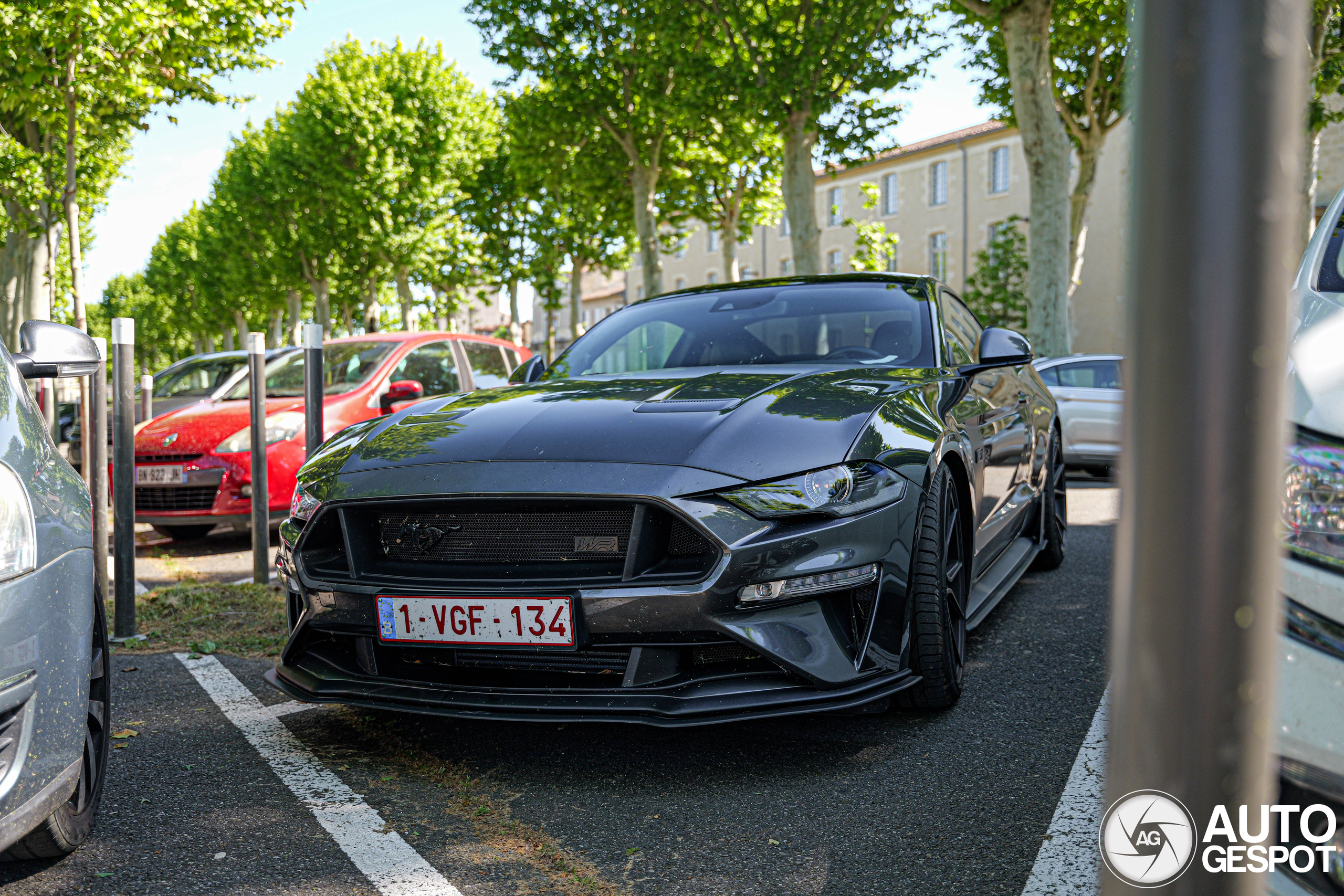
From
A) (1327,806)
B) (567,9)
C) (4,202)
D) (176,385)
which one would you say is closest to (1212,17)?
(1327,806)

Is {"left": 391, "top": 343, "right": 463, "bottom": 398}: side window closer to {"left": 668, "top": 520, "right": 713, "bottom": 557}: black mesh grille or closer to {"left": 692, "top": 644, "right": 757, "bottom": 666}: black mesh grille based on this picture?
{"left": 668, "top": 520, "right": 713, "bottom": 557}: black mesh grille

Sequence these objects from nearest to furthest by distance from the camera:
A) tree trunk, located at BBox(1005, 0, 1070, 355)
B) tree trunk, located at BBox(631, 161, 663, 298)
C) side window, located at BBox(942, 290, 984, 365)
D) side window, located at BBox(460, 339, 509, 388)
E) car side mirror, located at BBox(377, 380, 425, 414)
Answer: side window, located at BBox(942, 290, 984, 365)
car side mirror, located at BBox(377, 380, 425, 414)
side window, located at BBox(460, 339, 509, 388)
tree trunk, located at BBox(1005, 0, 1070, 355)
tree trunk, located at BBox(631, 161, 663, 298)

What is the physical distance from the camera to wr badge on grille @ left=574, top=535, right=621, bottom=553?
9.80 ft

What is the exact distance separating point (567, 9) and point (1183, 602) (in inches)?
1051

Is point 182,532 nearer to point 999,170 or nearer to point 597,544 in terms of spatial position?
point 597,544

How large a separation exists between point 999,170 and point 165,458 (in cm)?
4139

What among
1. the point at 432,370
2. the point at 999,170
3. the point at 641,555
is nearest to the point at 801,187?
the point at 432,370

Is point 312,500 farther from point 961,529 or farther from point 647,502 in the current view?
point 961,529

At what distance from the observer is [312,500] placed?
10.9 feet

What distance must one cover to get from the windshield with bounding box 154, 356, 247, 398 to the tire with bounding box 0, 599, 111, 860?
24.2ft

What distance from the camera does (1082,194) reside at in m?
26.1

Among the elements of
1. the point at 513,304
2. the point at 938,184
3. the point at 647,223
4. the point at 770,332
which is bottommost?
the point at 770,332

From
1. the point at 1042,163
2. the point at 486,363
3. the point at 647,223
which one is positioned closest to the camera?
the point at 486,363

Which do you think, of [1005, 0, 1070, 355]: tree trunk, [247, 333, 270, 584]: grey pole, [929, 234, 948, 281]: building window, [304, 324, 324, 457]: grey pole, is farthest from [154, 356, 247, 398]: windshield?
[929, 234, 948, 281]: building window
